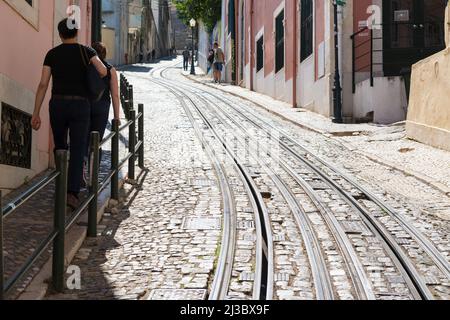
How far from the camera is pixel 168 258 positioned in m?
4.68

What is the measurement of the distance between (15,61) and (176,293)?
345 cm

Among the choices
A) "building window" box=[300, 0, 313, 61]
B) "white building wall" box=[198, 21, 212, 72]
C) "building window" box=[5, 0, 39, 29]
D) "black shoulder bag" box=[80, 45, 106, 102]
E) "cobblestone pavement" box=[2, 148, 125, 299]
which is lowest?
"cobblestone pavement" box=[2, 148, 125, 299]

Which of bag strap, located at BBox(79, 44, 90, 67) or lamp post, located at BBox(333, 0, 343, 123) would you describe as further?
lamp post, located at BBox(333, 0, 343, 123)

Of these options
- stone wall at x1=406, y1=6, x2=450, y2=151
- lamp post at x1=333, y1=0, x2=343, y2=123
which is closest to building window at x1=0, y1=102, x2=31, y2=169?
stone wall at x1=406, y1=6, x2=450, y2=151

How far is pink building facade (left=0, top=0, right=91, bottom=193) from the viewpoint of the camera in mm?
5863

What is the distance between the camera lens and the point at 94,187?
5012mm

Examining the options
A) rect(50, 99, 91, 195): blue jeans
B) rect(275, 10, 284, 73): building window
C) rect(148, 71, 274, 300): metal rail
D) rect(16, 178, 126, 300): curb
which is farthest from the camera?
rect(275, 10, 284, 73): building window

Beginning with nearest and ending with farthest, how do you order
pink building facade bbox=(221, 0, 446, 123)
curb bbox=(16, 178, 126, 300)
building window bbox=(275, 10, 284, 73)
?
curb bbox=(16, 178, 126, 300), pink building facade bbox=(221, 0, 446, 123), building window bbox=(275, 10, 284, 73)

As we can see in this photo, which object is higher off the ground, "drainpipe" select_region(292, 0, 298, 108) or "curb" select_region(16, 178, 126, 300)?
"drainpipe" select_region(292, 0, 298, 108)

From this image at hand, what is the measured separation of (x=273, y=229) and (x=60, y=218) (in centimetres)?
232

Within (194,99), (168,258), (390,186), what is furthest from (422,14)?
(168,258)

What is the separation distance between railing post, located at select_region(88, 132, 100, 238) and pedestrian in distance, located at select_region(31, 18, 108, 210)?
0.84 feet

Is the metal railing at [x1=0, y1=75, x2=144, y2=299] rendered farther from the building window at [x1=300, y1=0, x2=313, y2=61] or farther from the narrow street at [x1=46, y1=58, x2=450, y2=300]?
the building window at [x1=300, y1=0, x2=313, y2=61]

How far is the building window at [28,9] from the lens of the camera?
612 cm
